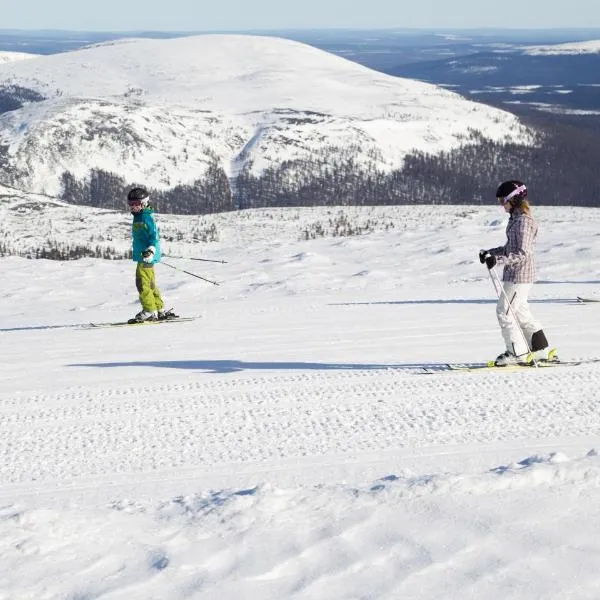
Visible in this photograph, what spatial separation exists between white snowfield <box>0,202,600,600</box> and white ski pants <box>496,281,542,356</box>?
0.30 metres

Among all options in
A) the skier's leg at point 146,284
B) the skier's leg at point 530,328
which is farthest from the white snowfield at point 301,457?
the skier's leg at point 146,284

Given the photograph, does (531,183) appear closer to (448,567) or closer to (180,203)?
(180,203)

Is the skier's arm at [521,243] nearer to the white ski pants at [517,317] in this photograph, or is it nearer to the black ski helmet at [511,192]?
the black ski helmet at [511,192]

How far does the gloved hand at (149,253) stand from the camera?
1198 cm

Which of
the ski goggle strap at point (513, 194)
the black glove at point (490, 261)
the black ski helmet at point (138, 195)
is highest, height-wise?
the ski goggle strap at point (513, 194)

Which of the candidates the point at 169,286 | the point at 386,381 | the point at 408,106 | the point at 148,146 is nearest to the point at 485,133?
the point at 408,106

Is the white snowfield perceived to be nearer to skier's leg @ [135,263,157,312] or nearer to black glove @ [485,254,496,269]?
skier's leg @ [135,263,157,312]

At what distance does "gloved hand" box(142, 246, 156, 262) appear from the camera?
12.0 m

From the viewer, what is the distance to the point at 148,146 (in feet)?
445

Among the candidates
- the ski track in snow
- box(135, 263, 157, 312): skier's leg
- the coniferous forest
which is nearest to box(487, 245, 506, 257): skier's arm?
the ski track in snow

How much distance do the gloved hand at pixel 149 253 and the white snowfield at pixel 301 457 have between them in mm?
909

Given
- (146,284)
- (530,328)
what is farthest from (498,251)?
(146,284)

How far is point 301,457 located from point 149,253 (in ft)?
20.7

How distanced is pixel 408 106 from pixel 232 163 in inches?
1921
